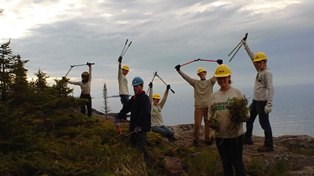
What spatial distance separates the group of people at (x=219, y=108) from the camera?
27.7 ft

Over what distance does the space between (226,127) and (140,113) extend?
9.22ft

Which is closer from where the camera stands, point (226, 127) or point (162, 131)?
point (226, 127)

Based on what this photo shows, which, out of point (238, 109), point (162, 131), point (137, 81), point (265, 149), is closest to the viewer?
point (238, 109)

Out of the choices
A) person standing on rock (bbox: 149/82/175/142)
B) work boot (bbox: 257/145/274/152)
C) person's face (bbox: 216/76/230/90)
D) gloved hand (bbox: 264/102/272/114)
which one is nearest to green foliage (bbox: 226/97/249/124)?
person's face (bbox: 216/76/230/90)

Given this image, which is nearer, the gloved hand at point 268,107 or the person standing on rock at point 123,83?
the gloved hand at point 268,107

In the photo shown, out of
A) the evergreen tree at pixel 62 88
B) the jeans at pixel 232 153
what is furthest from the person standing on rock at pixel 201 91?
the jeans at pixel 232 153

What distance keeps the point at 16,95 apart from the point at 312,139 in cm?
1165

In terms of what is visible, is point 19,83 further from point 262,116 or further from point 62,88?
point 262,116

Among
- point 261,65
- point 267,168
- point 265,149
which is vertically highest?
point 261,65

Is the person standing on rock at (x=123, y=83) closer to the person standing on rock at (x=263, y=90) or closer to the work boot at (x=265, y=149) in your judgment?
the person standing on rock at (x=263, y=90)

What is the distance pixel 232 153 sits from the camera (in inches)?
334

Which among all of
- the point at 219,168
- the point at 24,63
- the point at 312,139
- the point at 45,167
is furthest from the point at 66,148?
the point at 312,139

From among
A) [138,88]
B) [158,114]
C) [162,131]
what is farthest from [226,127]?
[162,131]

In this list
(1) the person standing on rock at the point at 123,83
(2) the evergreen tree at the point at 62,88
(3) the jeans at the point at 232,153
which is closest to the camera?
(3) the jeans at the point at 232,153
